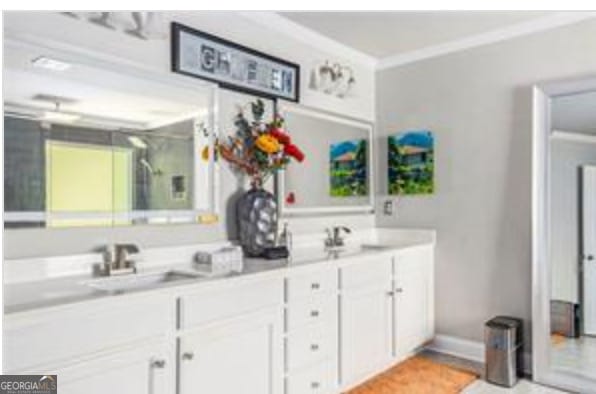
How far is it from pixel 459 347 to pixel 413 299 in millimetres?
528

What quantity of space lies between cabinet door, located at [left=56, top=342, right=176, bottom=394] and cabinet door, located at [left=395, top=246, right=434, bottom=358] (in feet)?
5.74

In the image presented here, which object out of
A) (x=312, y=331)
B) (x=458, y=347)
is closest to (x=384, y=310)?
(x=312, y=331)

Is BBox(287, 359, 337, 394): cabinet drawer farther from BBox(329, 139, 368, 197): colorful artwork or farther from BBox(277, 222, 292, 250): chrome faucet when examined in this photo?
BBox(329, 139, 368, 197): colorful artwork

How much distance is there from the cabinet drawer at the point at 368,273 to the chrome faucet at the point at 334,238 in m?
0.43

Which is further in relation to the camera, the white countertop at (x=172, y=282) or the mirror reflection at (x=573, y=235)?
the mirror reflection at (x=573, y=235)

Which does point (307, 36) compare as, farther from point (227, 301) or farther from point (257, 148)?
point (227, 301)

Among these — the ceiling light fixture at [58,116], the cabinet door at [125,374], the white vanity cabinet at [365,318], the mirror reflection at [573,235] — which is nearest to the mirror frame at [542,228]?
the mirror reflection at [573,235]

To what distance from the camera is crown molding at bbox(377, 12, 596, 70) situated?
2.78m

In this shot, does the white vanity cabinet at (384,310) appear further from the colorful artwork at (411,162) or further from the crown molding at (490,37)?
the crown molding at (490,37)

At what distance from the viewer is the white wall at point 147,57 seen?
5.98ft

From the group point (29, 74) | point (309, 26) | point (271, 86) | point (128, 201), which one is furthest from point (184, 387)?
point (309, 26)

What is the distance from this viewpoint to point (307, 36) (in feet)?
10.1

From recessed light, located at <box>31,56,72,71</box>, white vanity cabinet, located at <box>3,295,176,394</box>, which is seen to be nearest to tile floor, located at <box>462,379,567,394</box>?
white vanity cabinet, located at <box>3,295,176,394</box>

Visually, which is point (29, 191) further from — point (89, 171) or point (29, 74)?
point (29, 74)
